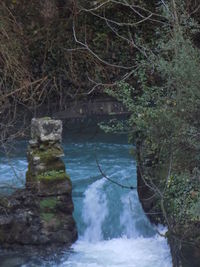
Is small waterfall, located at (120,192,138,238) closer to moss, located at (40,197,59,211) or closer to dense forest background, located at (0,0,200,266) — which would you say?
moss, located at (40,197,59,211)

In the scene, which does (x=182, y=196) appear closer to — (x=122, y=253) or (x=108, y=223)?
(x=122, y=253)

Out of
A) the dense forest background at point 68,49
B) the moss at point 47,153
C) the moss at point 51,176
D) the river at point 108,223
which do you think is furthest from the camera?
the dense forest background at point 68,49

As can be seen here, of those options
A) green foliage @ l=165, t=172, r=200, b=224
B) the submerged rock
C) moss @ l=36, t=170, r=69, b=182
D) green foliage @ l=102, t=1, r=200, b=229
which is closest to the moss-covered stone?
the submerged rock

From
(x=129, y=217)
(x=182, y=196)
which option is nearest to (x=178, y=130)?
(x=182, y=196)

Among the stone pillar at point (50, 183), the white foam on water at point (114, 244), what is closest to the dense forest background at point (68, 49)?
the stone pillar at point (50, 183)

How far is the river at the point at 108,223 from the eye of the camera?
21.1 feet

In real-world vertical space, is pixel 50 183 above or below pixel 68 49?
below

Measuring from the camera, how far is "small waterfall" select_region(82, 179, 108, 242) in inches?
282

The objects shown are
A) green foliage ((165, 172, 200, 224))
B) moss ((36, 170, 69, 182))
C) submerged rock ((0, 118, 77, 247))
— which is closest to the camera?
green foliage ((165, 172, 200, 224))

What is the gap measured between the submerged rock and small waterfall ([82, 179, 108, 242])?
1.20 ft

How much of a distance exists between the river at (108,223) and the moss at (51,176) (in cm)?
40

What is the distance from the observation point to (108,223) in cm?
729

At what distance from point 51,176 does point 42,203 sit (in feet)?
1.10

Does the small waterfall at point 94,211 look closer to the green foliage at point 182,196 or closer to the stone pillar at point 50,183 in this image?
the stone pillar at point 50,183
